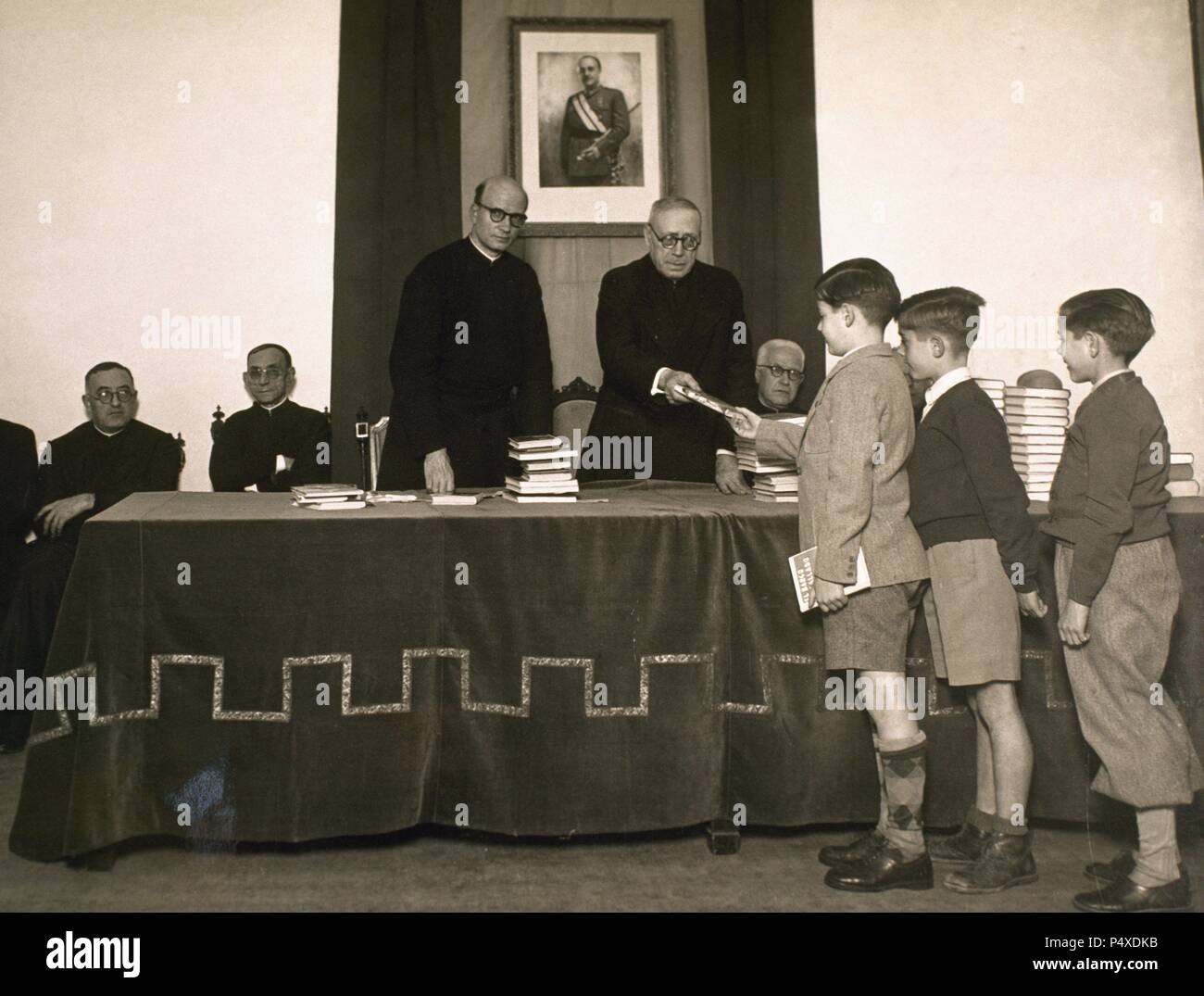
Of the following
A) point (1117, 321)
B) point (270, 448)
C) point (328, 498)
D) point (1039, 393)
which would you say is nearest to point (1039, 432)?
point (1039, 393)

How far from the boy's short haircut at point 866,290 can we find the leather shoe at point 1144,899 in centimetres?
144

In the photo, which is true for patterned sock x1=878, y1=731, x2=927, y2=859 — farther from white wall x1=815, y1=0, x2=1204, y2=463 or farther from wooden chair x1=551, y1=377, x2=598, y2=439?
white wall x1=815, y1=0, x2=1204, y2=463

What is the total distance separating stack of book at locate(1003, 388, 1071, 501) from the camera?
11.0 ft

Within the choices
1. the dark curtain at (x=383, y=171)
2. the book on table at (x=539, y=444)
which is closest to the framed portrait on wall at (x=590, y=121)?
the dark curtain at (x=383, y=171)

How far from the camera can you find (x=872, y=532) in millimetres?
2855

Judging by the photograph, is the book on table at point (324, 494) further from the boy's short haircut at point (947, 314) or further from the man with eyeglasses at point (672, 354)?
the boy's short haircut at point (947, 314)

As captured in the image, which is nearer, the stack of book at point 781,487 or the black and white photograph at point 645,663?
the black and white photograph at point 645,663

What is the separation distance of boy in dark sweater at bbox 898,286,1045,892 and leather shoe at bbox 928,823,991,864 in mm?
110

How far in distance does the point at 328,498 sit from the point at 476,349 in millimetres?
1284

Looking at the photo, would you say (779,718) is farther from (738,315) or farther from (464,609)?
(738,315)

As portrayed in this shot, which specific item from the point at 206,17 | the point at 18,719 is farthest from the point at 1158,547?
the point at 206,17

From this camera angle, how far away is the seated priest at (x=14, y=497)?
483 centimetres

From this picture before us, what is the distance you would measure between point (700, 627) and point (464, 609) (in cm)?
62

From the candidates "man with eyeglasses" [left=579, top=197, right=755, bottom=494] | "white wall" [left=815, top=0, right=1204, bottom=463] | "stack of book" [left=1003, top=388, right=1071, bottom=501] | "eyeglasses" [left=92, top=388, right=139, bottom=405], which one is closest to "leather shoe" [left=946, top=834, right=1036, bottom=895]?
"stack of book" [left=1003, top=388, right=1071, bottom=501]
